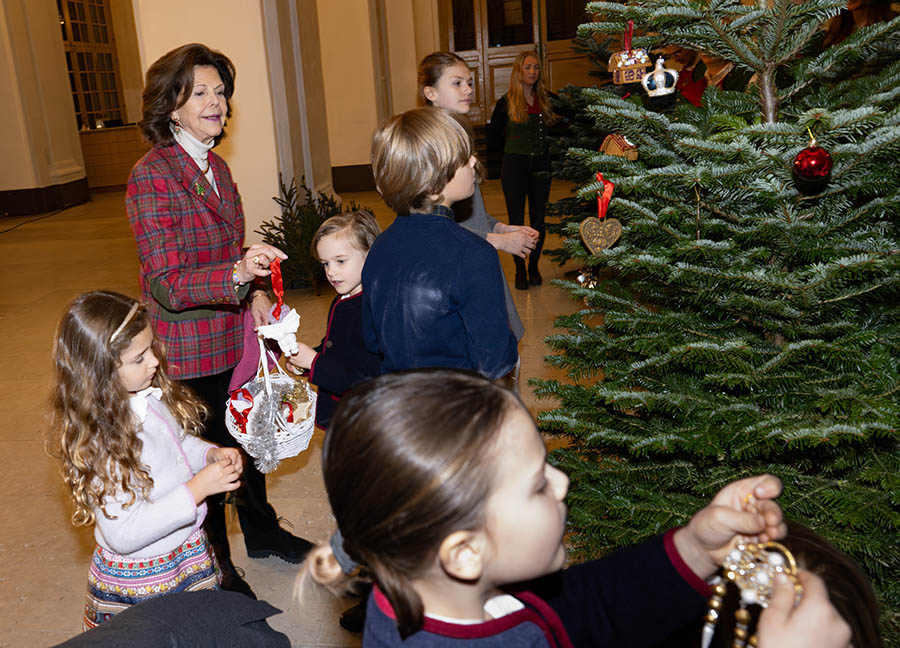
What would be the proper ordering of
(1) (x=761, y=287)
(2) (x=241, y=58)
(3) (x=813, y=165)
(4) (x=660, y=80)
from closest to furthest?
(3) (x=813, y=165), (1) (x=761, y=287), (4) (x=660, y=80), (2) (x=241, y=58)

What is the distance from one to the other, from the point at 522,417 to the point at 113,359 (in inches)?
59.0

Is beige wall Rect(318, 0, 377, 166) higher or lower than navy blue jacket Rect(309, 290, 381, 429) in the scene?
higher

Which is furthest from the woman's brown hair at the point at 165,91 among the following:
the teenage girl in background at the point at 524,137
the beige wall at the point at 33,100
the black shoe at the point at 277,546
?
the beige wall at the point at 33,100

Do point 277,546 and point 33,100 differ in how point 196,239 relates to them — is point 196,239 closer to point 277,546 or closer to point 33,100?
point 277,546

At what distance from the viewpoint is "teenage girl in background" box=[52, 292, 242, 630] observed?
7.02 ft

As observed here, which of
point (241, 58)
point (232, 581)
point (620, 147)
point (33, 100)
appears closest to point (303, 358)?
point (232, 581)

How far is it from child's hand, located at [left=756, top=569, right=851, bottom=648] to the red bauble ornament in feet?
3.09

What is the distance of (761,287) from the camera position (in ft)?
6.50

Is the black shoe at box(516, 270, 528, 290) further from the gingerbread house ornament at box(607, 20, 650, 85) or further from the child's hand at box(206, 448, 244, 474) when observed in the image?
the child's hand at box(206, 448, 244, 474)

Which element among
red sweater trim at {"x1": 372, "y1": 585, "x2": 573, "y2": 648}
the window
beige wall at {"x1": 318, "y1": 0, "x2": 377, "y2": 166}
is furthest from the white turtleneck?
the window

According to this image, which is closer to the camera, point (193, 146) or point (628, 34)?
point (628, 34)

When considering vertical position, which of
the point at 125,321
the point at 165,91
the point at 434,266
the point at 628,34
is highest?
the point at 628,34

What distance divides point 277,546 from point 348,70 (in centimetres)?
1045

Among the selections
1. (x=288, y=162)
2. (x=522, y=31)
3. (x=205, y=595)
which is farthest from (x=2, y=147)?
(x=205, y=595)
